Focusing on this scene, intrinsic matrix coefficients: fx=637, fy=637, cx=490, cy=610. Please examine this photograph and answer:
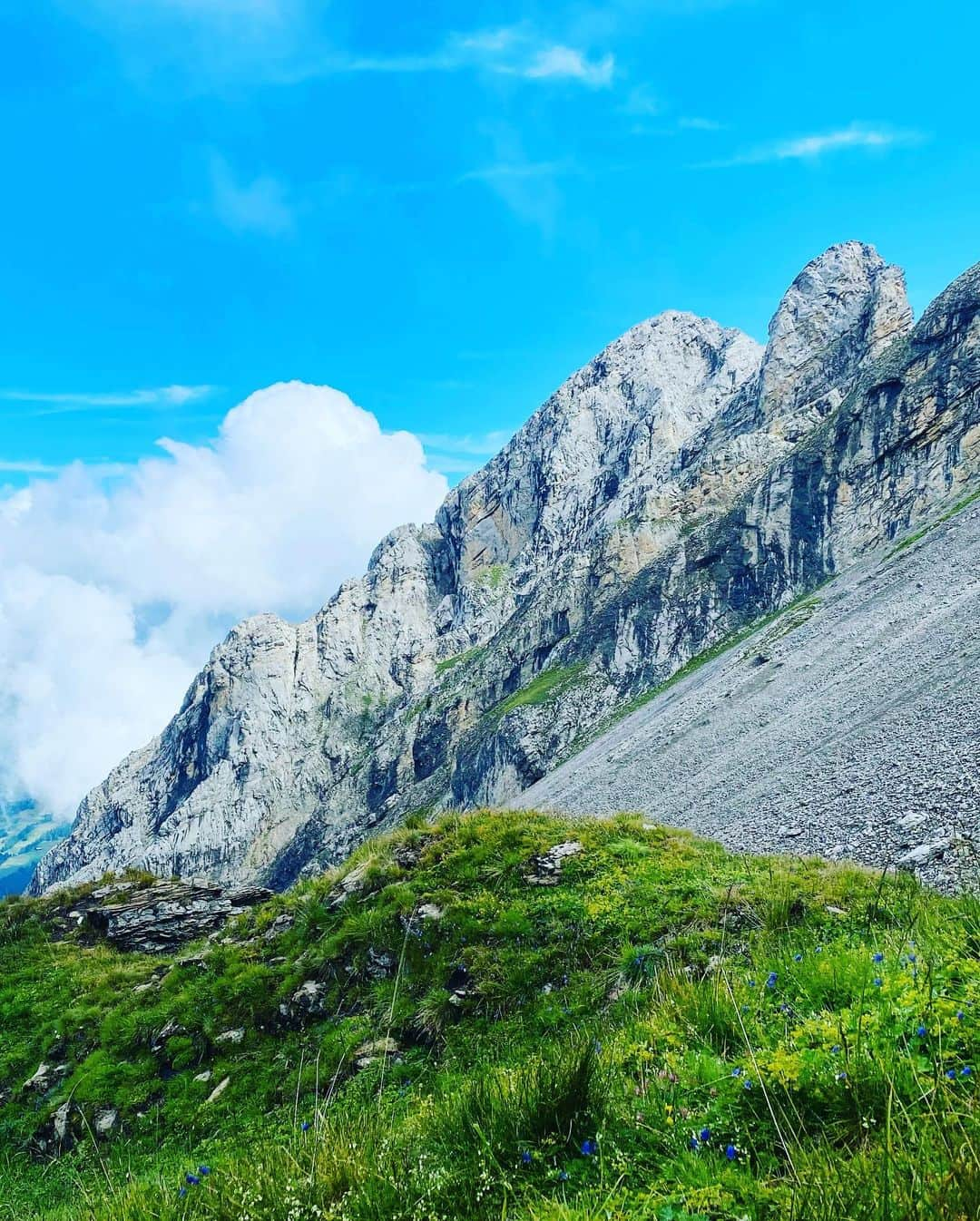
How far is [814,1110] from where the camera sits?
3.39 meters

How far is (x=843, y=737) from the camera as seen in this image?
83.4 feet

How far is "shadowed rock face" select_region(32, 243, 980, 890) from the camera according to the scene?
74.9m

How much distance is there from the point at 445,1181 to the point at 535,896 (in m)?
8.12

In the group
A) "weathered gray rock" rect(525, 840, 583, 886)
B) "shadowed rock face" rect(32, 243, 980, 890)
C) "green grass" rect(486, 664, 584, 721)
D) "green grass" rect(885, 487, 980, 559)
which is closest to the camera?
"weathered gray rock" rect(525, 840, 583, 886)

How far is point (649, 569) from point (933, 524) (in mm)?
47694

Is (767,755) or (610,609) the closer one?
(767,755)

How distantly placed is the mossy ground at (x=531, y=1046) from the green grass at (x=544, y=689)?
8353 cm

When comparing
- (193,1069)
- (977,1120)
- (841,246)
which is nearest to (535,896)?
(193,1069)

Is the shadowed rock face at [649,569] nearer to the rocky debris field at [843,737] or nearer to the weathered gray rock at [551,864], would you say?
the rocky debris field at [843,737]

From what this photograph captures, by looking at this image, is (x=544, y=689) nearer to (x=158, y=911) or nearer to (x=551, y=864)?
(x=158, y=911)

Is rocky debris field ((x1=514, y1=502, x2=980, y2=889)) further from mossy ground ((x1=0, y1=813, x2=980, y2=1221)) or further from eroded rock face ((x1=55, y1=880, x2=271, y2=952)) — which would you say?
eroded rock face ((x1=55, y1=880, x2=271, y2=952))

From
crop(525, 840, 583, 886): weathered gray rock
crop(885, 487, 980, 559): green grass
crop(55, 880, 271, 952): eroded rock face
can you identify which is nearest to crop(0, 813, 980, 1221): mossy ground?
crop(525, 840, 583, 886): weathered gray rock

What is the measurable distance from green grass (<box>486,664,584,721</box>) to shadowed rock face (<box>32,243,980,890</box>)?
59 cm

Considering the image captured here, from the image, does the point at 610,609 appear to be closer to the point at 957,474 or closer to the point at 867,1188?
Answer: the point at 957,474
